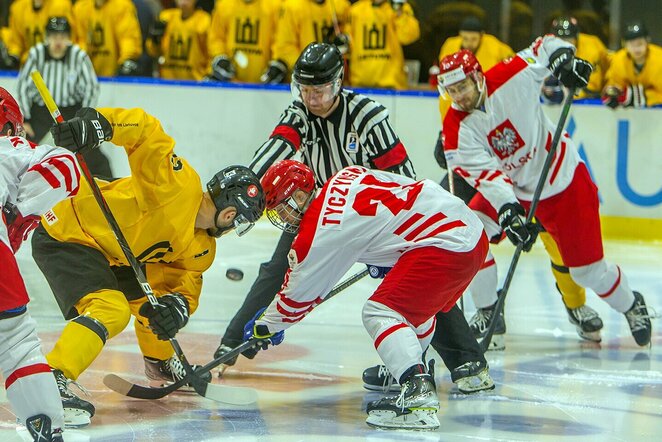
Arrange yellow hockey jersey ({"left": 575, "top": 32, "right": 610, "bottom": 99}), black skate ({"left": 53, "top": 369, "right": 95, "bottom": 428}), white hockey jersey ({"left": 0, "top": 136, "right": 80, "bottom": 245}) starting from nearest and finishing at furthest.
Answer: white hockey jersey ({"left": 0, "top": 136, "right": 80, "bottom": 245}), black skate ({"left": 53, "top": 369, "right": 95, "bottom": 428}), yellow hockey jersey ({"left": 575, "top": 32, "right": 610, "bottom": 99})

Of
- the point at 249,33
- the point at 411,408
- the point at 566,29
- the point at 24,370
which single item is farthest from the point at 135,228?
the point at 249,33

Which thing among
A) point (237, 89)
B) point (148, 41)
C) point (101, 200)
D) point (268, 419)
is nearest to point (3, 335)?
point (101, 200)

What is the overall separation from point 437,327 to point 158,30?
229 inches

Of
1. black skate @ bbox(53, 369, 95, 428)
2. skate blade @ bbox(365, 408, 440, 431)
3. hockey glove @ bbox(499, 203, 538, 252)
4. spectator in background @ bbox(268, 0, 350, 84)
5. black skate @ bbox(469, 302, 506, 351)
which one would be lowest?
black skate @ bbox(469, 302, 506, 351)

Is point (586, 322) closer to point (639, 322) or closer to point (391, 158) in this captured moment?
point (639, 322)

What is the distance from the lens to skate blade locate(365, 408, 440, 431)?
13.2 feet

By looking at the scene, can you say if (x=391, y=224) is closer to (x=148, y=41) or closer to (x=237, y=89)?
(x=237, y=89)

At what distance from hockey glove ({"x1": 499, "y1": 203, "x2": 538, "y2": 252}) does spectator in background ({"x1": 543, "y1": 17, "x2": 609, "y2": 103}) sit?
121 inches

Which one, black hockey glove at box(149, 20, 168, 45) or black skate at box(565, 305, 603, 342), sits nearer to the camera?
black skate at box(565, 305, 603, 342)

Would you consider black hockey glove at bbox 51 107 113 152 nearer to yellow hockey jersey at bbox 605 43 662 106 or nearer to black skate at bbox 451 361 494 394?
black skate at bbox 451 361 494 394

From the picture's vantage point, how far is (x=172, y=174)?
4.16 meters

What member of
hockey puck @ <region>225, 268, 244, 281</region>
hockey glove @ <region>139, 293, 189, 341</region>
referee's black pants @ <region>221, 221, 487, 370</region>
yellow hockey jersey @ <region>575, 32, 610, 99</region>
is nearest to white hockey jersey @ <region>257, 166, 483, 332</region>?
hockey glove @ <region>139, 293, 189, 341</region>

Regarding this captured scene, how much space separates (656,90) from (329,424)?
4742 millimetres

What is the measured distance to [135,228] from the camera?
4164mm
